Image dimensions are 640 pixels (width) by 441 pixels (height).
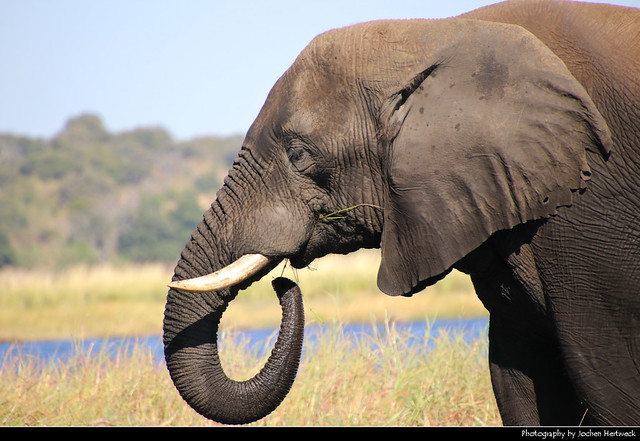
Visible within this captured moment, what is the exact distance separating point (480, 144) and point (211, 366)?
4.99 feet

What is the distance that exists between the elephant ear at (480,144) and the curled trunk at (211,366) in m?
0.58

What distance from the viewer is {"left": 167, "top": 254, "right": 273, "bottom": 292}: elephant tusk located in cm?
337

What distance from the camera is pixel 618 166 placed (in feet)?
10.4

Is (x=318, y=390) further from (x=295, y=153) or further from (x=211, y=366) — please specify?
(x=295, y=153)

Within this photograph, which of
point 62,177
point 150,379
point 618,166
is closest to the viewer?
point 618,166

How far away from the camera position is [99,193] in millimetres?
54812

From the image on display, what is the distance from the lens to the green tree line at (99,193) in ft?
147

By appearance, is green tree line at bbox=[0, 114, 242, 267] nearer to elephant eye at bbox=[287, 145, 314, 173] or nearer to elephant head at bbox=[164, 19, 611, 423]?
elephant head at bbox=[164, 19, 611, 423]

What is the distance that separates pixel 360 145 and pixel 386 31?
20.1 inches

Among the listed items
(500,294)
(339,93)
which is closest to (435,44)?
(339,93)

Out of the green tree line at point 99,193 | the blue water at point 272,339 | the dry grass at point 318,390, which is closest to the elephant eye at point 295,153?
the dry grass at point 318,390

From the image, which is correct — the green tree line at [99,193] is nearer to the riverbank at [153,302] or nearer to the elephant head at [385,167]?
the riverbank at [153,302]

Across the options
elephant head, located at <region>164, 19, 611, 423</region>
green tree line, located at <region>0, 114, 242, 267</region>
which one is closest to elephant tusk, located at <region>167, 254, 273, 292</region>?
elephant head, located at <region>164, 19, 611, 423</region>

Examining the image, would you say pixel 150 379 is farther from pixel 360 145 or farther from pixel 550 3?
pixel 550 3
